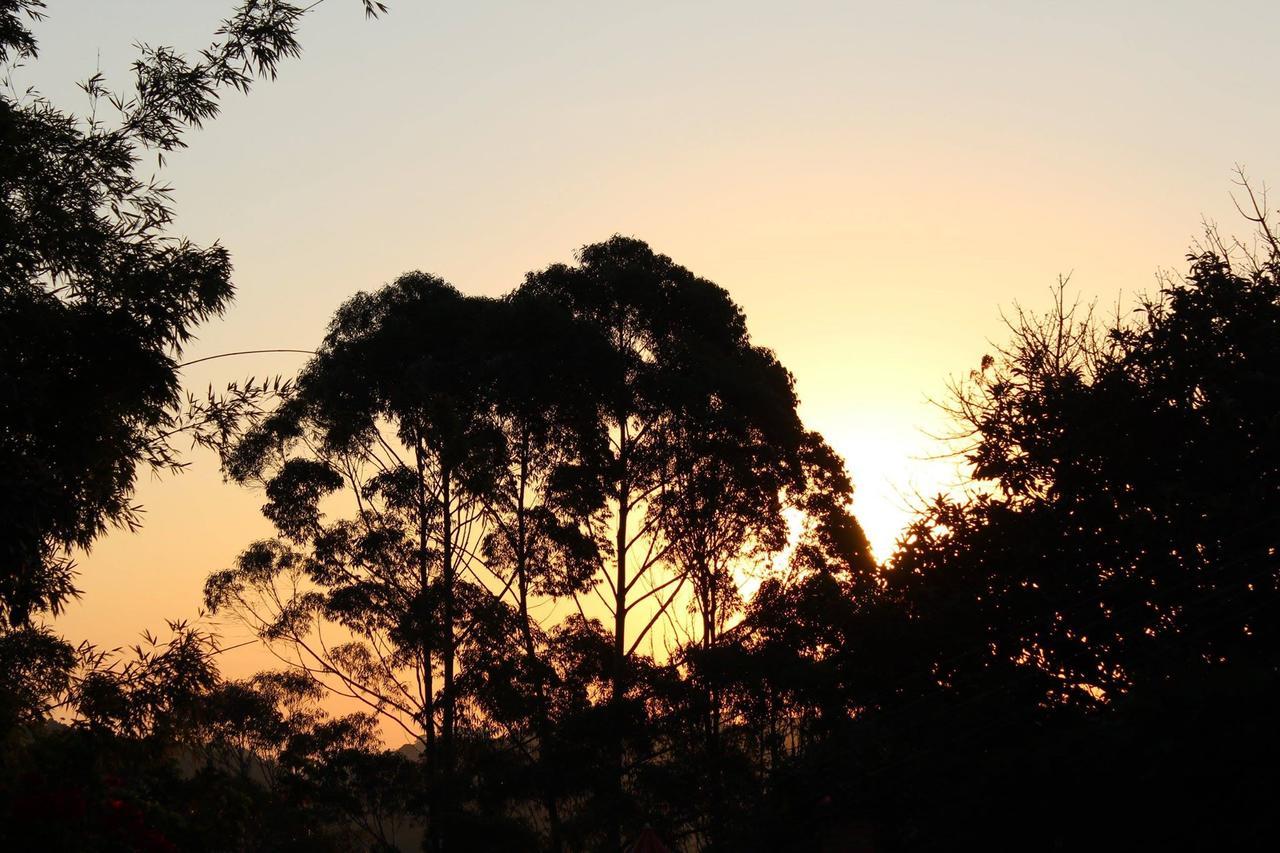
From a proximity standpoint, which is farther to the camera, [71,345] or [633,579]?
[633,579]

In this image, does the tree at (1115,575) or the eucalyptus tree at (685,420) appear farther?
the eucalyptus tree at (685,420)

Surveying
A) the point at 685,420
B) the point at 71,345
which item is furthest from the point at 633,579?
the point at 71,345

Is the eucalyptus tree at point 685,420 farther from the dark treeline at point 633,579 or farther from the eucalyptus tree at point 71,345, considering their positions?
the eucalyptus tree at point 71,345

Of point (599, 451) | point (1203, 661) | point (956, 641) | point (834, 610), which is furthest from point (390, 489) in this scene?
point (1203, 661)

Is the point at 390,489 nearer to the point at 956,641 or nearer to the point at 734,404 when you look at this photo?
the point at 734,404

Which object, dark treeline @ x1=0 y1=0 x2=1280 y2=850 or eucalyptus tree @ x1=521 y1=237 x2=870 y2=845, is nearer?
dark treeline @ x1=0 y1=0 x2=1280 y2=850

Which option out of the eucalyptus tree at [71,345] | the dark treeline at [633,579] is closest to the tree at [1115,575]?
the dark treeline at [633,579]

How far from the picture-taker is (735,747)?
104 feet

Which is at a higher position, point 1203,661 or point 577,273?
point 577,273

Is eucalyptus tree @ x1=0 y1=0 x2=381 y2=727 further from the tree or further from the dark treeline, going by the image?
the tree

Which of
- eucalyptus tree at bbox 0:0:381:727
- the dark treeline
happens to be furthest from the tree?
eucalyptus tree at bbox 0:0:381:727

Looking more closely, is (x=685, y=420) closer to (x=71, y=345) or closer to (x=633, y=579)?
(x=633, y=579)

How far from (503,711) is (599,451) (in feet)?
23.3

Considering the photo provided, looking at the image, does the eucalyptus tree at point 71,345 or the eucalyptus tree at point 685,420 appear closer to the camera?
the eucalyptus tree at point 71,345
